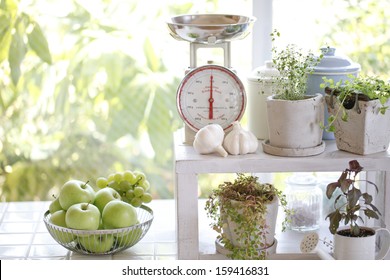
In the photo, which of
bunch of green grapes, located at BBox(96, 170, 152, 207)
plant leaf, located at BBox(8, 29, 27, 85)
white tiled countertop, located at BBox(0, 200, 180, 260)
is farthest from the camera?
plant leaf, located at BBox(8, 29, 27, 85)

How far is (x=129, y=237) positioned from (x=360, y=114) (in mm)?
776

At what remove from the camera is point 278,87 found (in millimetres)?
2584

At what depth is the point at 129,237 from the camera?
2.57 meters

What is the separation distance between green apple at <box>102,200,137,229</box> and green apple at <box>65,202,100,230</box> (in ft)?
0.10

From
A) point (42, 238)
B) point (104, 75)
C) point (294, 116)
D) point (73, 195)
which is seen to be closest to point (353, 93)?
point (294, 116)

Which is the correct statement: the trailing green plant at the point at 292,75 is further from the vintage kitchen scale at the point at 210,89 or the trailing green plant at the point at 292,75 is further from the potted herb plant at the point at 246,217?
the potted herb plant at the point at 246,217

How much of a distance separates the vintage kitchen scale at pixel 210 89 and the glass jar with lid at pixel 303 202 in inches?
15.8

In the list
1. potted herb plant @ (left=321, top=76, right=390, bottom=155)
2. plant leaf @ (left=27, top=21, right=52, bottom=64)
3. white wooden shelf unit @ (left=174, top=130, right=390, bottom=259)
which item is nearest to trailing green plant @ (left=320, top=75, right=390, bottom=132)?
potted herb plant @ (left=321, top=76, right=390, bottom=155)

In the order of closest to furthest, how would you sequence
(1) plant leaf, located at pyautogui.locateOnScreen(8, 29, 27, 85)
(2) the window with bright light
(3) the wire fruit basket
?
1. (3) the wire fruit basket
2. (1) plant leaf, located at pyautogui.locateOnScreen(8, 29, 27, 85)
3. (2) the window with bright light

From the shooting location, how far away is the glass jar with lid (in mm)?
2807

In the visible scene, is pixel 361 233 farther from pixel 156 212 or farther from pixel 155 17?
pixel 155 17

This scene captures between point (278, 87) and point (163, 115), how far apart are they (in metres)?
1.62

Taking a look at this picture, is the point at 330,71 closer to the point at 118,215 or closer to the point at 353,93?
the point at 353,93

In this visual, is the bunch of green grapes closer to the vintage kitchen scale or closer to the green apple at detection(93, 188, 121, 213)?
the green apple at detection(93, 188, 121, 213)
